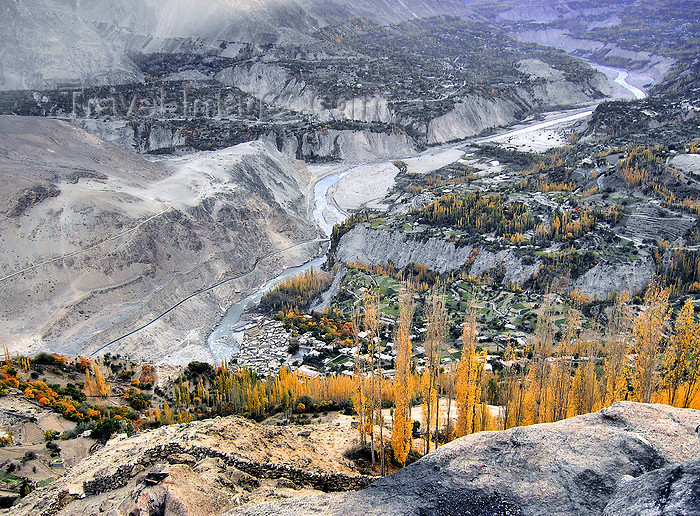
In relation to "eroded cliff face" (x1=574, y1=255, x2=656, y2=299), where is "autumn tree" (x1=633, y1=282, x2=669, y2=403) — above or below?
above

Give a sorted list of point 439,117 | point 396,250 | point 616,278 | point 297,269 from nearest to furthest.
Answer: point 616,278, point 396,250, point 297,269, point 439,117

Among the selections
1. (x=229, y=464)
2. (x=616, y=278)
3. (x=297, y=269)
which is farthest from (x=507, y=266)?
(x=229, y=464)

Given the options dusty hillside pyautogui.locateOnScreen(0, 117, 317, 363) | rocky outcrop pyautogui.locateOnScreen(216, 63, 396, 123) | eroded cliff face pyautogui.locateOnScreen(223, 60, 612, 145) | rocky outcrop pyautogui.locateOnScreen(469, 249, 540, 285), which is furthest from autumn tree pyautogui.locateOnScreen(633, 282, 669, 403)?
rocky outcrop pyautogui.locateOnScreen(216, 63, 396, 123)

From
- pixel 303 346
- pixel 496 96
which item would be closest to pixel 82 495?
pixel 303 346

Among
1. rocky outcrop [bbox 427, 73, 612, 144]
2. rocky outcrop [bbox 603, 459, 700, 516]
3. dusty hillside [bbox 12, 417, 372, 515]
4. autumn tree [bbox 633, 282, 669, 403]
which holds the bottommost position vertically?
dusty hillside [bbox 12, 417, 372, 515]

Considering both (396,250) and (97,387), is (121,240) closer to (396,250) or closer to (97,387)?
(97,387)

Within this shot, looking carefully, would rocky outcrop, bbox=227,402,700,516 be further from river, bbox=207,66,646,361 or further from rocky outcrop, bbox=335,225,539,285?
rocky outcrop, bbox=335,225,539,285

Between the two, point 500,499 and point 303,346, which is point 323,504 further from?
point 303,346
